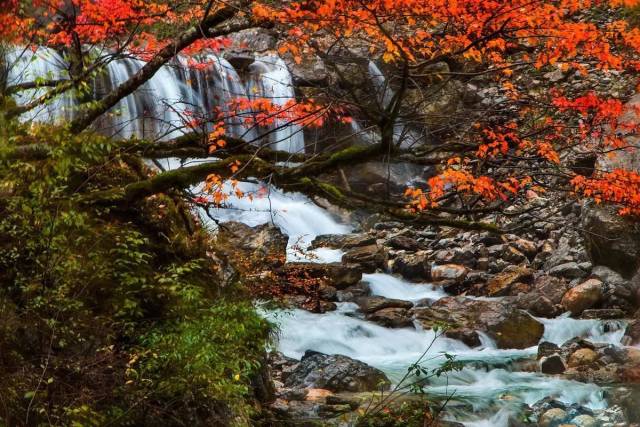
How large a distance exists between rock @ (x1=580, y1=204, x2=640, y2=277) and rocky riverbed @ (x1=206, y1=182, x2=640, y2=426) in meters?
0.03

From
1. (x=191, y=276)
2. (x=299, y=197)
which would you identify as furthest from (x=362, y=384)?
(x=299, y=197)

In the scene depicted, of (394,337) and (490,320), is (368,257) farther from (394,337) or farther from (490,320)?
(490,320)

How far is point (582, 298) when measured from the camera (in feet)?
36.4

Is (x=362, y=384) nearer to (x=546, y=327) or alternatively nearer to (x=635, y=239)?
(x=546, y=327)

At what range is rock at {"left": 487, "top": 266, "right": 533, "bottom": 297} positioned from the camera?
40.5ft

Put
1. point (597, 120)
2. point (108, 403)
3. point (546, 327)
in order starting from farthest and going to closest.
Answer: point (597, 120)
point (546, 327)
point (108, 403)

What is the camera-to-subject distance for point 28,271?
4582 millimetres

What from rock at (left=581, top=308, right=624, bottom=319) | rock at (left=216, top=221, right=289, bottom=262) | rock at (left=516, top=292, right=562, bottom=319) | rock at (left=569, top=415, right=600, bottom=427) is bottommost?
rock at (left=581, top=308, right=624, bottom=319)

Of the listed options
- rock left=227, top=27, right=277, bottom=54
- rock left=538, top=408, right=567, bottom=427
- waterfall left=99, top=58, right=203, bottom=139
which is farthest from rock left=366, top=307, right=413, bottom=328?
rock left=227, top=27, right=277, bottom=54

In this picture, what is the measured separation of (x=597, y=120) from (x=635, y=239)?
3.60 m

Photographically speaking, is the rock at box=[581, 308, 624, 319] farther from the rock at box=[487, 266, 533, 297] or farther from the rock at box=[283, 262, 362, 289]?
the rock at box=[283, 262, 362, 289]

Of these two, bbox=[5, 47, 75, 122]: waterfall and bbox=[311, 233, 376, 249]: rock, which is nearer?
bbox=[5, 47, 75, 122]: waterfall

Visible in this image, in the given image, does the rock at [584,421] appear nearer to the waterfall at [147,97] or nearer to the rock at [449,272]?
the rock at [449,272]

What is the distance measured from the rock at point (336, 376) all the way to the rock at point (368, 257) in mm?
5187
